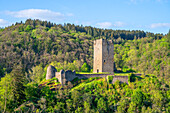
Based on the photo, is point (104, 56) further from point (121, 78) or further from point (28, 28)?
point (28, 28)

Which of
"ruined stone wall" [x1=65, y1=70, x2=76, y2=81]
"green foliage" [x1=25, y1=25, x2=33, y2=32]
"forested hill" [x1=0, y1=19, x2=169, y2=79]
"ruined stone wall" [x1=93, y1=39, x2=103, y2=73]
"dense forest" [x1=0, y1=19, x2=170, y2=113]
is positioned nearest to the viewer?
"dense forest" [x1=0, y1=19, x2=170, y2=113]

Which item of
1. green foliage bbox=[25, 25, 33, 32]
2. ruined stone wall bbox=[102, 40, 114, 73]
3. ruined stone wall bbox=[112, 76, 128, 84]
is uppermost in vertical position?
green foliage bbox=[25, 25, 33, 32]

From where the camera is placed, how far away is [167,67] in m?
86.2

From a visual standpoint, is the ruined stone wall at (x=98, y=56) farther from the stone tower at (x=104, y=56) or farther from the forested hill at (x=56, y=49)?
the forested hill at (x=56, y=49)

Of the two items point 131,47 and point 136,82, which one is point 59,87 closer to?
point 136,82

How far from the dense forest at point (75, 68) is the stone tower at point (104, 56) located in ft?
16.5

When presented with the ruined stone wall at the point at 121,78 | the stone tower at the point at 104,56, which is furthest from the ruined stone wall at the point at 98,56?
the ruined stone wall at the point at 121,78

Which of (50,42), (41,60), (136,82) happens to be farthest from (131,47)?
(136,82)

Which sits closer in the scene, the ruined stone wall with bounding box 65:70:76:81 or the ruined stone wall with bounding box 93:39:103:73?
the ruined stone wall with bounding box 65:70:76:81

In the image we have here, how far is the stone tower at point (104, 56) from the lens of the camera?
46875 millimetres

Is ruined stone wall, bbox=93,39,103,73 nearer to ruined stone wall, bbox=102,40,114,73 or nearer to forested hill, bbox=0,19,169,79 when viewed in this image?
ruined stone wall, bbox=102,40,114,73

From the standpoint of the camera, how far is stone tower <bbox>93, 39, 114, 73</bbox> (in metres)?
46.9

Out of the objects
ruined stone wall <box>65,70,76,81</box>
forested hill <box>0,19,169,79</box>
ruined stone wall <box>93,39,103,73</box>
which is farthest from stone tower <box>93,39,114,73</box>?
forested hill <box>0,19,169,79</box>

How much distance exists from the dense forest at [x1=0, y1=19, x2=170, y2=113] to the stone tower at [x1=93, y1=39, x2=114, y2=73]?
504 cm
